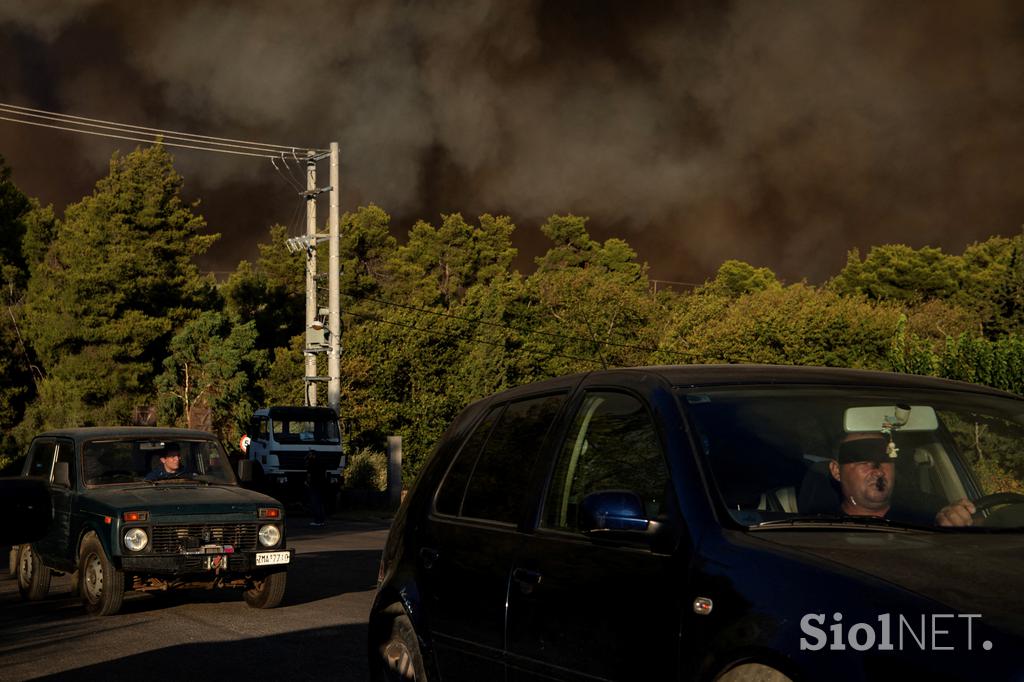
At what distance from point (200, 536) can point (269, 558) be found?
27.4 inches

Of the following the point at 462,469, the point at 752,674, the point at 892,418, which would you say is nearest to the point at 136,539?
the point at 462,469

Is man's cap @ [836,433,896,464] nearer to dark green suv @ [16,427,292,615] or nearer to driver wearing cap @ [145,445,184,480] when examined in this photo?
dark green suv @ [16,427,292,615]

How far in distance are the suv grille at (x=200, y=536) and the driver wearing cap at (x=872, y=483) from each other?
30.5 ft

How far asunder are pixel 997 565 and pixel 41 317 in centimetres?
7103

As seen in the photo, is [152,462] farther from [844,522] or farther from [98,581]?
[844,522]

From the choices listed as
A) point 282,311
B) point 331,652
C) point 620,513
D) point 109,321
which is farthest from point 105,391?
point 620,513

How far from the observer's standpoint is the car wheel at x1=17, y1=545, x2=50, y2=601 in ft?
46.4

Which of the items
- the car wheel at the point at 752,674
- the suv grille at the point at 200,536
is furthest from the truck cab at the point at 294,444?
the car wheel at the point at 752,674

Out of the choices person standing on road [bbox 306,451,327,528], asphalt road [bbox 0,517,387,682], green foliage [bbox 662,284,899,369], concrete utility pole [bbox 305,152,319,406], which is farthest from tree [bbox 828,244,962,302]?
asphalt road [bbox 0,517,387,682]

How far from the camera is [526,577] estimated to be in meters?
5.05

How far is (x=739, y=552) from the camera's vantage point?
4008mm

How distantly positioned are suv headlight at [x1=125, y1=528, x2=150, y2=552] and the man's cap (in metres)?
9.39

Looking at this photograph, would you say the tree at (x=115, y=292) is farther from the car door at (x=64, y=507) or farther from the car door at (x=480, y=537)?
the car door at (x=480, y=537)

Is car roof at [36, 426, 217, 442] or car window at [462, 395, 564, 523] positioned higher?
car roof at [36, 426, 217, 442]
